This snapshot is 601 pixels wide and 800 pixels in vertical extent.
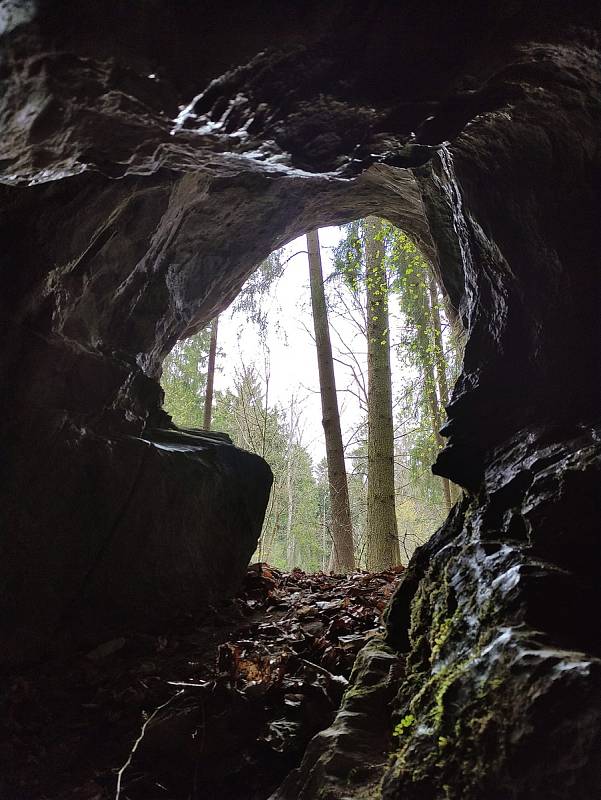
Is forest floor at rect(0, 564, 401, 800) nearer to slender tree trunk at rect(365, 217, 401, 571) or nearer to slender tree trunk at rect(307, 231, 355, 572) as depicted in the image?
slender tree trunk at rect(365, 217, 401, 571)

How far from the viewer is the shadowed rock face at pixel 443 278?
1.97 meters

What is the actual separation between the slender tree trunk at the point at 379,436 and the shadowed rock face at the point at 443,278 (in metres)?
3.57

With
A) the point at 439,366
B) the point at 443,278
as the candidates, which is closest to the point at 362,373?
the point at 439,366

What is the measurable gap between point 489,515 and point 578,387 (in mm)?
1062

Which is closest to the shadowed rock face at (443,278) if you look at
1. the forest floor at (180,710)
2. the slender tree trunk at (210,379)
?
the forest floor at (180,710)

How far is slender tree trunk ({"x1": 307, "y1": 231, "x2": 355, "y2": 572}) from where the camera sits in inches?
394

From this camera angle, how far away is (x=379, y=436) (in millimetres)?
9836

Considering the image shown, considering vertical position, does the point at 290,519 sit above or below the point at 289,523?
above

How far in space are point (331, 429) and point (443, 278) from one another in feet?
16.6

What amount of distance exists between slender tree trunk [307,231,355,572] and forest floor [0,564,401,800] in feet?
16.1

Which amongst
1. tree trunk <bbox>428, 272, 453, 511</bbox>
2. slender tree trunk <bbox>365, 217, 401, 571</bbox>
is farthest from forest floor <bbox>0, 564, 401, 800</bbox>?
tree trunk <bbox>428, 272, 453, 511</bbox>

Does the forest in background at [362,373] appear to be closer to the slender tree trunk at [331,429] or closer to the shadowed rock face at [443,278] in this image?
the slender tree trunk at [331,429]

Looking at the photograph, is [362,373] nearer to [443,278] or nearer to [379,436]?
[379,436]

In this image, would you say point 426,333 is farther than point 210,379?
No
